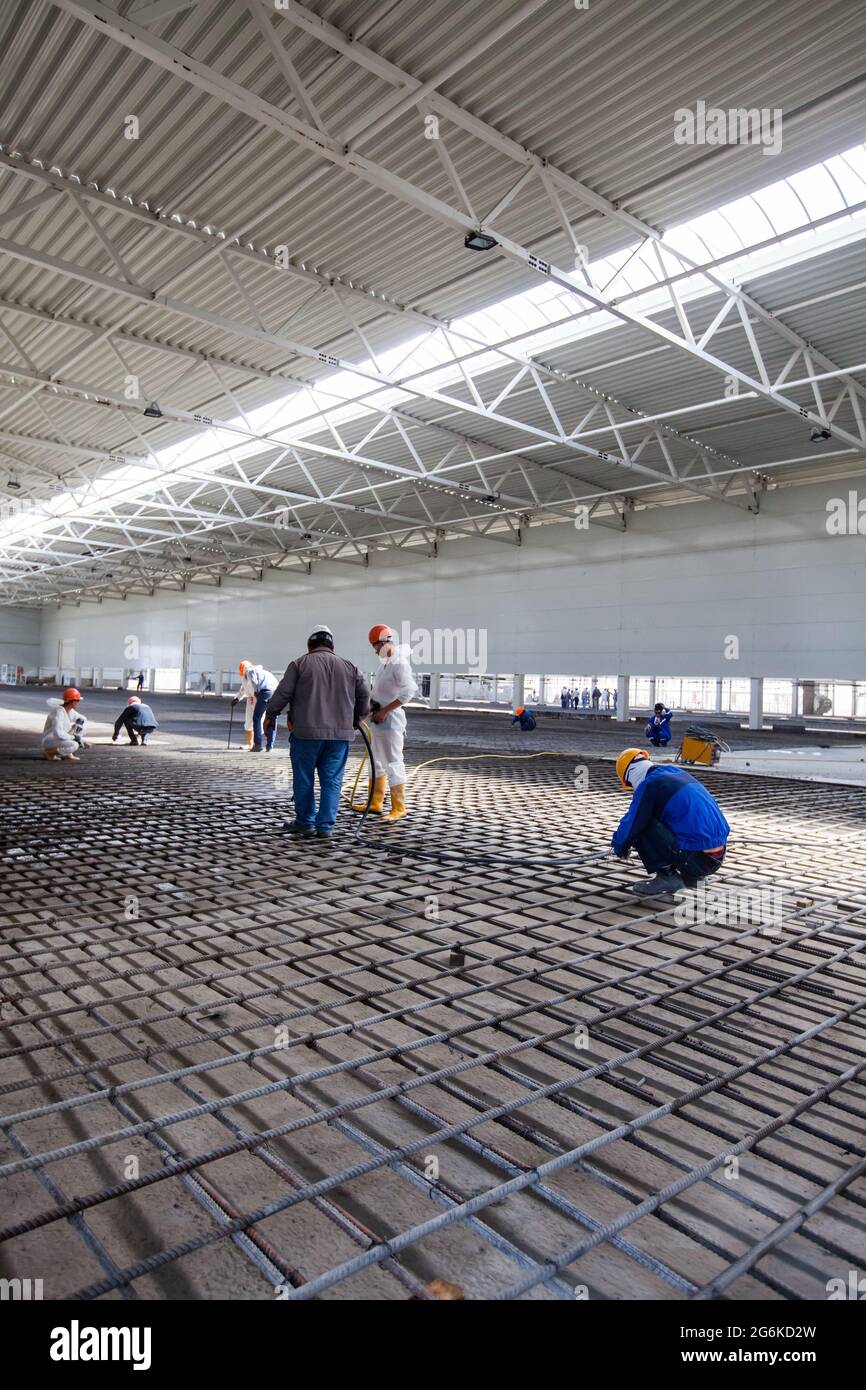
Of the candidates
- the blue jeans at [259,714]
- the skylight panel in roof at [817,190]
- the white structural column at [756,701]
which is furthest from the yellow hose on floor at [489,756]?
the white structural column at [756,701]

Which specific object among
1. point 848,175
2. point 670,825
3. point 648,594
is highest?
point 848,175

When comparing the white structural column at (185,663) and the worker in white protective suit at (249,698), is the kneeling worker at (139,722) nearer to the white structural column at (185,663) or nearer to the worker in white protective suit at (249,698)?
the worker in white protective suit at (249,698)

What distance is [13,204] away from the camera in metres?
11.0

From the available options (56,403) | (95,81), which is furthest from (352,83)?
(56,403)

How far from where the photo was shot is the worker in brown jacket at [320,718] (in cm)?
666

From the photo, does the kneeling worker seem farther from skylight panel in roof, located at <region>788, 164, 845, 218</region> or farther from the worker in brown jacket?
skylight panel in roof, located at <region>788, 164, 845, 218</region>

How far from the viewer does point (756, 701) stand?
2428 cm

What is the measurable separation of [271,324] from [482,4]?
25.0ft

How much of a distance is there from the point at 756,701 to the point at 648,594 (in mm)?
4795

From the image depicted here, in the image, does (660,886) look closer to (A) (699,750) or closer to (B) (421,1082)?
(B) (421,1082)

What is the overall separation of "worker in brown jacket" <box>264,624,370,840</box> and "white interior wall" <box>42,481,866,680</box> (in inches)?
737

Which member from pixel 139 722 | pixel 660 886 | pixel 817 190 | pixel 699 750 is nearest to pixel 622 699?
pixel 699 750

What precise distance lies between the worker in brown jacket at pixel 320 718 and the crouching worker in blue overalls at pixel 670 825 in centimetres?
248

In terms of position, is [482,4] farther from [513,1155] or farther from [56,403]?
[56,403]
